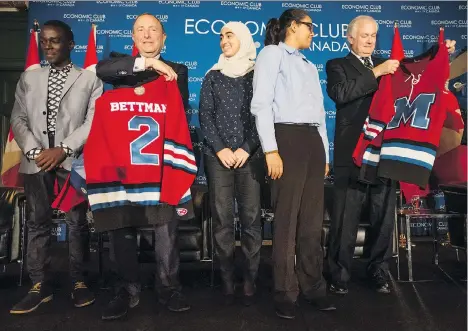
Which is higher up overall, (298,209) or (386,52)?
(386,52)

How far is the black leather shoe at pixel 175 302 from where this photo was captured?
1981mm

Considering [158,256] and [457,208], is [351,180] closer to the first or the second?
[457,208]

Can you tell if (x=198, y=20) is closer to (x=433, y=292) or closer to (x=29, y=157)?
(x=29, y=157)

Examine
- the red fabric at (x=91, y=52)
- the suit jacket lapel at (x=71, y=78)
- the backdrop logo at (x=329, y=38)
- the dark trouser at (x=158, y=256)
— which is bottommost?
the dark trouser at (x=158, y=256)

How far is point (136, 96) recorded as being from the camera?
195cm

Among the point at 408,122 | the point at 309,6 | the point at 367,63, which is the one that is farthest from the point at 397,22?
the point at 408,122

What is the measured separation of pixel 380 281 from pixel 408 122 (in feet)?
3.02

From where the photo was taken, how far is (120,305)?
77.1 inches

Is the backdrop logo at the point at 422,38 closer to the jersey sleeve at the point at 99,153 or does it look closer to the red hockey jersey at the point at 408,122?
the red hockey jersey at the point at 408,122

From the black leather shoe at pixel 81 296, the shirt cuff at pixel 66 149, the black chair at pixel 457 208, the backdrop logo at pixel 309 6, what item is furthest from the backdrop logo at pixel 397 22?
the black leather shoe at pixel 81 296

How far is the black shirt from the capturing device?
208 centimetres

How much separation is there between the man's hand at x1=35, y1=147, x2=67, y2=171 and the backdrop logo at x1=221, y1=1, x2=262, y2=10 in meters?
3.06

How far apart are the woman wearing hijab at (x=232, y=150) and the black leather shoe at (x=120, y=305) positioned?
0.48 m

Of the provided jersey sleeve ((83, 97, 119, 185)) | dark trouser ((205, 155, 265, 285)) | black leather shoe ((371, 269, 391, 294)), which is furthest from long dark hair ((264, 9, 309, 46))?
black leather shoe ((371, 269, 391, 294))
